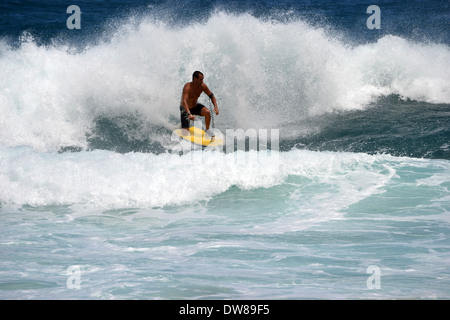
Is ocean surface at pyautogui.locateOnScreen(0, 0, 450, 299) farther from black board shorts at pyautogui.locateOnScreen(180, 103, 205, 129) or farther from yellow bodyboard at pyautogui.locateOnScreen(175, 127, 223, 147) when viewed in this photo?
black board shorts at pyautogui.locateOnScreen(180, 103, 205, 129)

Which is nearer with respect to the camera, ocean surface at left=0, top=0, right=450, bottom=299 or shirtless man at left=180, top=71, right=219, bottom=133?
ocean surface at left=0, top=0, right=450, bottom=299

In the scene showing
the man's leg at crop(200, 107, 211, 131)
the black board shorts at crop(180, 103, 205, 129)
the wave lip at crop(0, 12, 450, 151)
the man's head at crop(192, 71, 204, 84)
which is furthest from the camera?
A: the wave lip at crop(0, 12, 450, 151)

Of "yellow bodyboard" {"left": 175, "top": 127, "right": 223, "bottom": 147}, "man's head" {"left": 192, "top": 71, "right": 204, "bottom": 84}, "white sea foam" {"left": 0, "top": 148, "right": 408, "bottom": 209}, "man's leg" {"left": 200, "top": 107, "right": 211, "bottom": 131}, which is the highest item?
"man's head" {"left": 192, "top": 71, "right": 204, "bottom": 84}

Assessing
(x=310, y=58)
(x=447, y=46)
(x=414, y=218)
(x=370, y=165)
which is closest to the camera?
(x=414, y=218)

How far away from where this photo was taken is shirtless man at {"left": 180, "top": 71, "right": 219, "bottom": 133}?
1029 cm

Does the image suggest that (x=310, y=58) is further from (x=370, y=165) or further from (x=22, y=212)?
(x=22, y=212)

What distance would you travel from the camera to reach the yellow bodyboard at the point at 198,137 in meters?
10.3

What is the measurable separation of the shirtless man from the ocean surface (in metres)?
0.61

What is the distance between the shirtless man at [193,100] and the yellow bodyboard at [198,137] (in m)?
0.12

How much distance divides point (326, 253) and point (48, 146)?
745 cm

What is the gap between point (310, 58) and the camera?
14.3 meters

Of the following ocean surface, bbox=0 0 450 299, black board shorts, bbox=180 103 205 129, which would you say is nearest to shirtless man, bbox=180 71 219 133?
black board shorts, bbox=180 103 205 129
